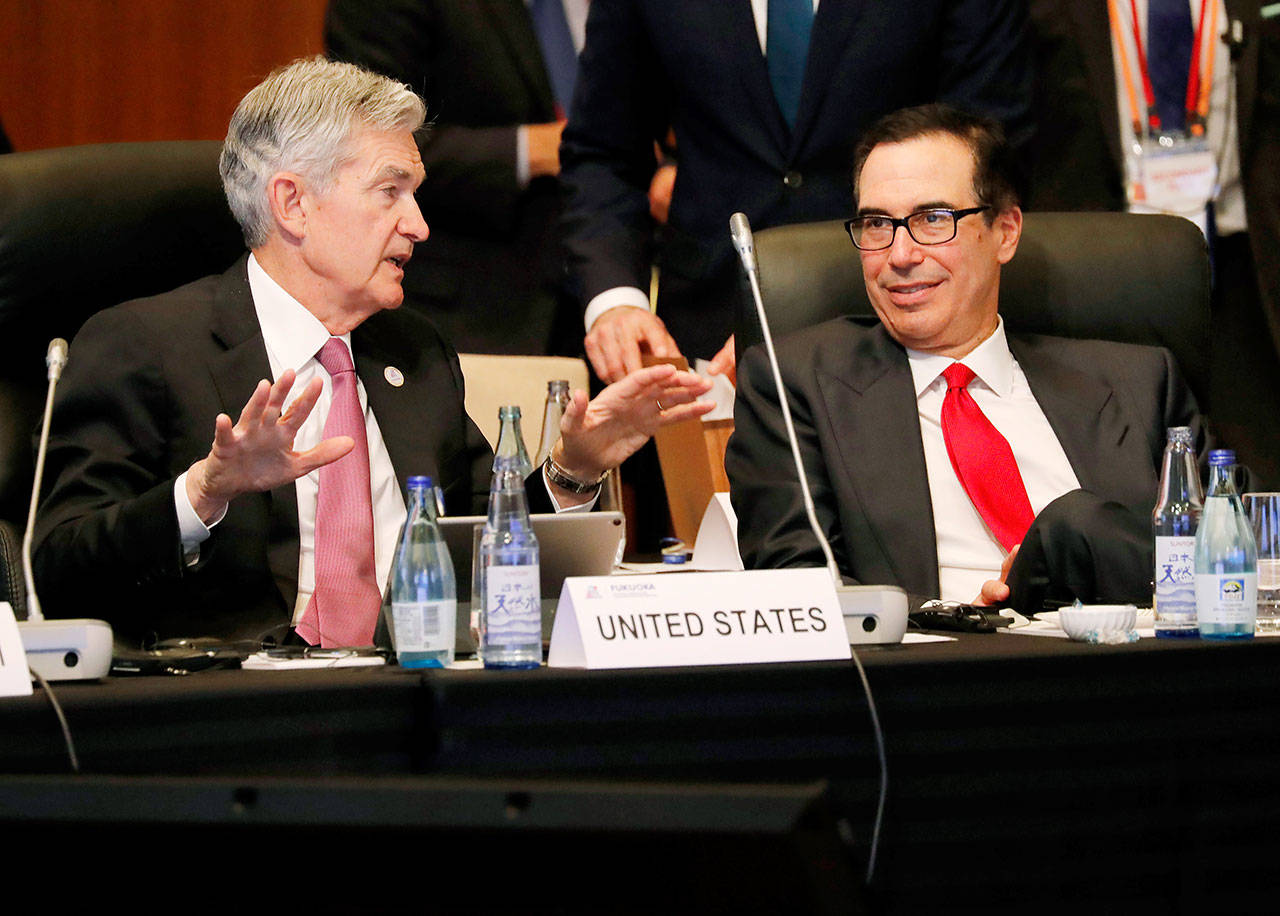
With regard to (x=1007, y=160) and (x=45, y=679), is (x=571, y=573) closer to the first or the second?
(x=45, y=679)

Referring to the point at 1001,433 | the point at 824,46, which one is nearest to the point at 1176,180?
the point at 824,46

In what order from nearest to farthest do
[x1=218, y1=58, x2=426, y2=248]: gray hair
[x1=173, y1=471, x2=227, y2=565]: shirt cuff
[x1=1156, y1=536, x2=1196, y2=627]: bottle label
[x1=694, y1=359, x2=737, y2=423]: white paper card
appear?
[x1=1156, y1=536, x2=1196, y2=627]: bottle label, [x1=173, y1=471, x2=227, y2=565]: shirt cuff, [x1=218, y1=58, x2=426, y2=248]: gray hair, [x1=694, y1=359, x2=737, y2=423]: white paper card

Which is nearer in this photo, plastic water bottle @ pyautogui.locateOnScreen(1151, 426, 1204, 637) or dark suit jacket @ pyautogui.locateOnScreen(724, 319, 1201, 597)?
plastic water bottle @ pyautogui.locateOnScreen(1151, 426, 1204, 637)

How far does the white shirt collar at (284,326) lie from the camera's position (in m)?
2.04

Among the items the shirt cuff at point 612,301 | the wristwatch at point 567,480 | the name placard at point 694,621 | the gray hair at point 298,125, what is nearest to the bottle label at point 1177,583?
the name placard at point 694,621

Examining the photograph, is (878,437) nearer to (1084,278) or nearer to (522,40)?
(1084,278)

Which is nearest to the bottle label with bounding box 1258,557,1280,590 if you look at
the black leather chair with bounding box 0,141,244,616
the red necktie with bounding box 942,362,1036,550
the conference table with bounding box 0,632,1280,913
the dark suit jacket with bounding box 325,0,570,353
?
the conference table with bounding box 0,632,1280,913

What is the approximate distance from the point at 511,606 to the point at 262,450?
0.45 m

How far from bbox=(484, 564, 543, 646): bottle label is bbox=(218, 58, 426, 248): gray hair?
1008 mm

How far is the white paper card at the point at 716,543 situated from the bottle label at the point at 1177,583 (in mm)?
671

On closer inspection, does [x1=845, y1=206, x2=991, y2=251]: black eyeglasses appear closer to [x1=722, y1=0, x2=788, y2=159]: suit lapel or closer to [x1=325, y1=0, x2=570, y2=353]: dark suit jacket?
[x1=722, y1=0, x2=788, y2=159]: suit lapel

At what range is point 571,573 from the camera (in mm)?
1439

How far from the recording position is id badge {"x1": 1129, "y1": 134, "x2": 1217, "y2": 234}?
2965 millimetres

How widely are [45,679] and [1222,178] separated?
2.56 meters
